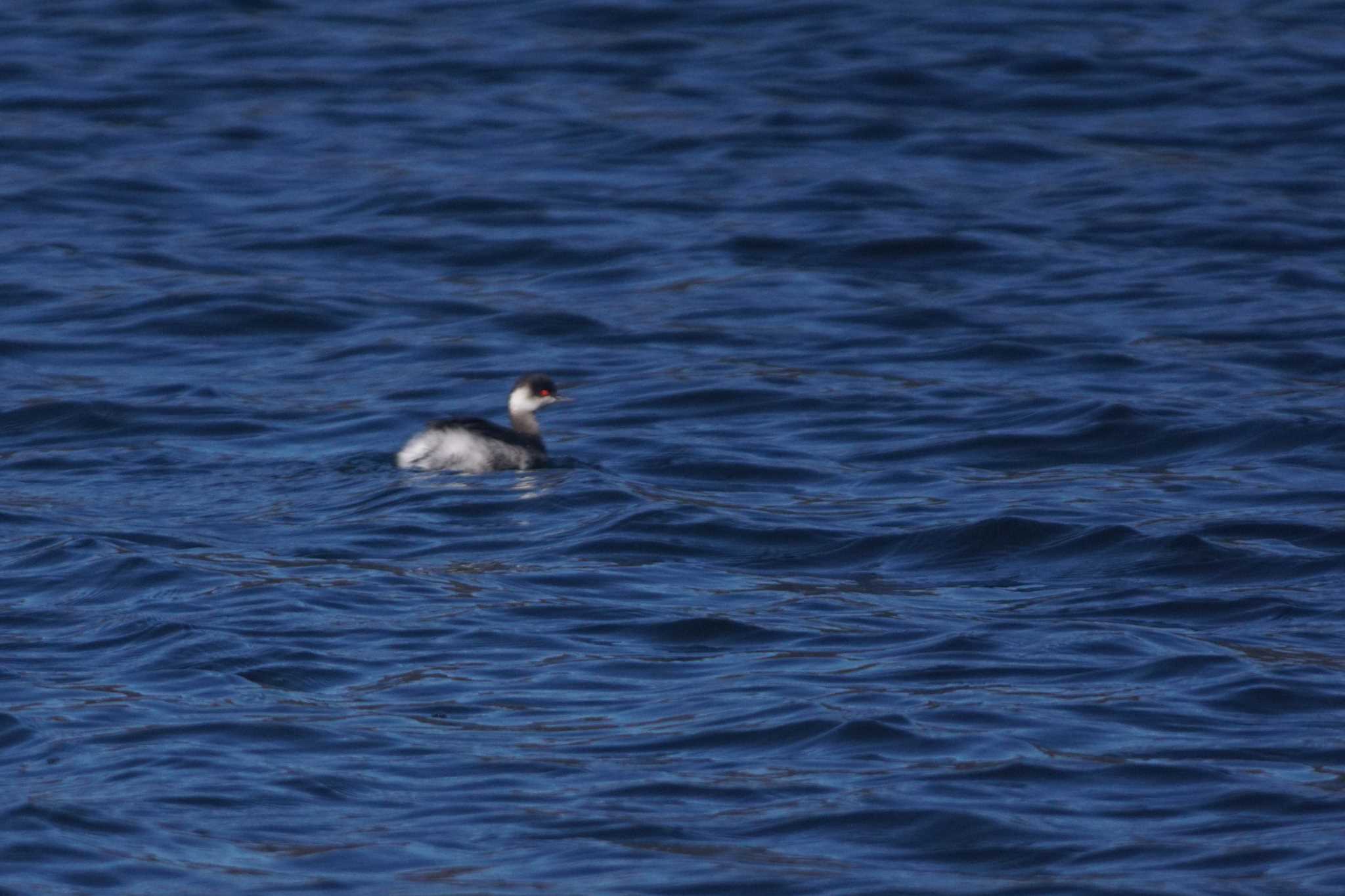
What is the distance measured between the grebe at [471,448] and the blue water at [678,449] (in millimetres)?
136

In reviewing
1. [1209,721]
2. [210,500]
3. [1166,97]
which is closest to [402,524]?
[210,500]

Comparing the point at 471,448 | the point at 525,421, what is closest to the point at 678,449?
the point at 525,421

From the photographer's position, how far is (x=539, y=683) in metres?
8.45

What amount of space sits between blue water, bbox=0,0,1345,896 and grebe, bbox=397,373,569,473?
136 millimetres

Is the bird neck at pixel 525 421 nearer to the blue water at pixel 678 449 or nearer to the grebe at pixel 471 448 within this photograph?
the grebe at pixel 471 448

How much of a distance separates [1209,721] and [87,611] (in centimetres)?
450

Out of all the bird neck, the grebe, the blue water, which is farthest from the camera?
the bird neck

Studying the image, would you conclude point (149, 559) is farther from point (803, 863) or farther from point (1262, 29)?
point (1262, 29)

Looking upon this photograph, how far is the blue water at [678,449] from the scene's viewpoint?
7168 millimetres

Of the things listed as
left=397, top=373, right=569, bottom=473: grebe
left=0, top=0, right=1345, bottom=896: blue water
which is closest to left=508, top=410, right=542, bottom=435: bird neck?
left=397, top=373, right=569, bottom=473: grebe

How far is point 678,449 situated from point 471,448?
3.94ft

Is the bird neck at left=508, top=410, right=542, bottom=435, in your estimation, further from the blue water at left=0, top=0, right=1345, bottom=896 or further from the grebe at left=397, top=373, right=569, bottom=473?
the blue water at left=0, top=0, right=1345, bottom=896

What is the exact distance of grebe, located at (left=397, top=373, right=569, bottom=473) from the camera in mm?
12094

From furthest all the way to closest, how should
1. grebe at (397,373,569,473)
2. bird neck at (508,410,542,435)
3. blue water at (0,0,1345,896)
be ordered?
bird neck at (508,410,542,435), grebe at (397,373,569,473), blue water at (0,0,1345,896)
